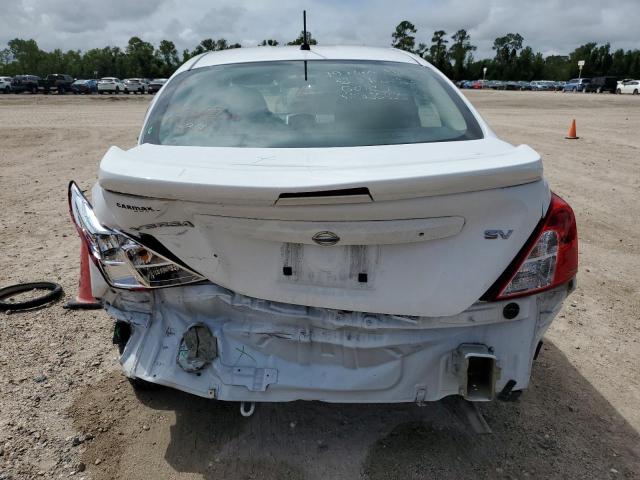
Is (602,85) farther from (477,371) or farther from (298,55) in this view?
(477,371)

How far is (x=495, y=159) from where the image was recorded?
1.90 m

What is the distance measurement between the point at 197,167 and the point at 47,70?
362ft

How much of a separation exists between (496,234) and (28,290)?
3941mm

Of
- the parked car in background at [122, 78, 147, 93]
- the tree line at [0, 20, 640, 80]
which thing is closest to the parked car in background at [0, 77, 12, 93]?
the parked car in background at [122, 78, 147, 93]

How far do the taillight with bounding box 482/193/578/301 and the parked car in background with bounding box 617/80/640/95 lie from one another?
56.4 m

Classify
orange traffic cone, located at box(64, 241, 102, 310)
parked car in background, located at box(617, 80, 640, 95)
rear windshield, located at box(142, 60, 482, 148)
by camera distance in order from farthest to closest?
1. parked car in background, located at box(617, 80, 640, 95)
2. rear windshield, located at box(142, 60, 482, 148)
3. orange traffic cone, located at box(64, 241, 102, 310)

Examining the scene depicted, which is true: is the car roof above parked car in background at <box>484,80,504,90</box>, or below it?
above

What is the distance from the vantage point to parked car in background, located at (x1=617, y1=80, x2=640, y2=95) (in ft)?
159

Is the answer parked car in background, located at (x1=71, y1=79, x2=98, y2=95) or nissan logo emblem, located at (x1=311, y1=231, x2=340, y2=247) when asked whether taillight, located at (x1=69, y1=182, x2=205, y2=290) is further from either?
parked car in background, located at (x1=71, y1=79, x2=98, y2=95)

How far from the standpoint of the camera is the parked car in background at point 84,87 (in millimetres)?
49125

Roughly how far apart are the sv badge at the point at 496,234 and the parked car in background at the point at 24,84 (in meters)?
54.7

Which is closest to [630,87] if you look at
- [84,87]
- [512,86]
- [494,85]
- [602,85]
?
[602,85]

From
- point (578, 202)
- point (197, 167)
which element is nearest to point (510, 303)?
point (197, 167)

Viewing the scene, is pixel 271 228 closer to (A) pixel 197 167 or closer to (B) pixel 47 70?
(A) pixel 197 167
